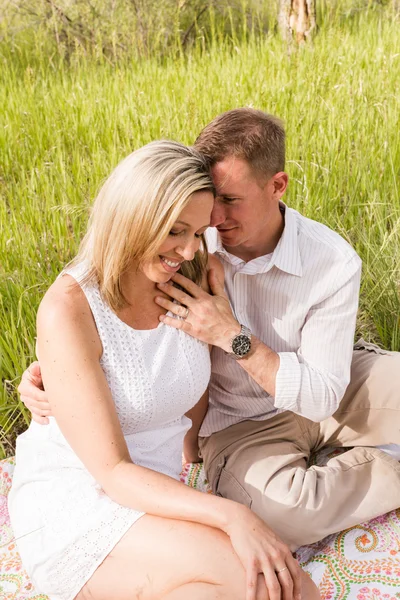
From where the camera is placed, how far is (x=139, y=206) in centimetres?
187

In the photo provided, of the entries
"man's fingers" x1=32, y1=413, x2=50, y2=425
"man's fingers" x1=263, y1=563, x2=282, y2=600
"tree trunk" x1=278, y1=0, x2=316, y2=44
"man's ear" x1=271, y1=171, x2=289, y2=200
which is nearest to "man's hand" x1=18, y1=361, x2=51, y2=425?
"man's fingers" x1=32, y1=413, x2=50, y2=425

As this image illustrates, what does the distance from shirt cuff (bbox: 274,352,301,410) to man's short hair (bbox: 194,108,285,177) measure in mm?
590

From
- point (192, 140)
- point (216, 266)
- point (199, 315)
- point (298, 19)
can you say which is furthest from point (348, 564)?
point (298, 19)

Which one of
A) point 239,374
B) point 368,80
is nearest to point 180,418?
point 239,374

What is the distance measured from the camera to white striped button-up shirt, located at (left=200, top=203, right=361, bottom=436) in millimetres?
2244

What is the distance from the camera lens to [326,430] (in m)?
2.60

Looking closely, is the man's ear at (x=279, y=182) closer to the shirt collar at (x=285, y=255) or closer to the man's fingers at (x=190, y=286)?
the shirt collar at (x=285, y=255)

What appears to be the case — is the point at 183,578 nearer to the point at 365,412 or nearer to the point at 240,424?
the point at 240,424

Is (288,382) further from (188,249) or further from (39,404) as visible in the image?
(39,404)

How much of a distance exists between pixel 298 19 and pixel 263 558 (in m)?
5.49

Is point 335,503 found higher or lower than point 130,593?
lower

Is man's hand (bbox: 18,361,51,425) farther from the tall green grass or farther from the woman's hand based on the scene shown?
the woman's hand

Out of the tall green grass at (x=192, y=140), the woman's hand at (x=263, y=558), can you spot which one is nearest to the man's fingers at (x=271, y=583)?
the woman's hand at (x=263, y=558)

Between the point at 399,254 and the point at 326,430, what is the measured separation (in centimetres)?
92
